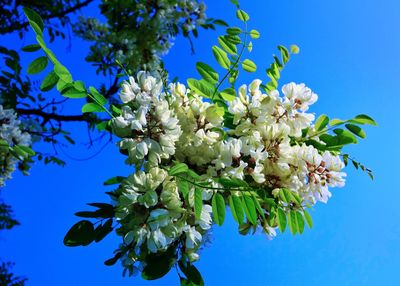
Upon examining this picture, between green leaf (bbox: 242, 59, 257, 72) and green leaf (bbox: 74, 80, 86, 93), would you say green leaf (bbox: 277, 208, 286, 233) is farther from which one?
green leaf (bbox: 74, 80, 86, 93)

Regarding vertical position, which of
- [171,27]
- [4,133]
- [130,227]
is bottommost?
[130,227]

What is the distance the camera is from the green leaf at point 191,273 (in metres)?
1.35

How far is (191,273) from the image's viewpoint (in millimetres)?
1349

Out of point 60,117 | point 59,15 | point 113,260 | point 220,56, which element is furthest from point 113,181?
point 59,15

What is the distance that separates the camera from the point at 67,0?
4.57 meters

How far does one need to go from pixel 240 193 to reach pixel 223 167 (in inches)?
3.5

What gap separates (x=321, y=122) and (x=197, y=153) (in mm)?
429

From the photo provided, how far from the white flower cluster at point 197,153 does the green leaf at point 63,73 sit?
170 millimetres

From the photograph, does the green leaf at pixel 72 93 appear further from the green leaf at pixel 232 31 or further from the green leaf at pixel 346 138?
the green leaf at pixel 346 138

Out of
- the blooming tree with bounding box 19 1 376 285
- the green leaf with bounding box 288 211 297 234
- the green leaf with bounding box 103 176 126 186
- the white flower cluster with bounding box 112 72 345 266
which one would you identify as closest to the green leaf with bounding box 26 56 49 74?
the blooming tree with bounding box 19 1 376 285

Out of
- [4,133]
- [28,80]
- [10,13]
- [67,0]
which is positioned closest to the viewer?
[4,133]

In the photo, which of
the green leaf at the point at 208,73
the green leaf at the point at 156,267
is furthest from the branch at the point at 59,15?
the green leaf at the point at 156,267

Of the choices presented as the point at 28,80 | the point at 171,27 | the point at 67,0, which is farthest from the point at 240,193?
the point at 67,0

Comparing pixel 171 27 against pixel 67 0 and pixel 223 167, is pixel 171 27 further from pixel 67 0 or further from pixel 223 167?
pixel 223 167
